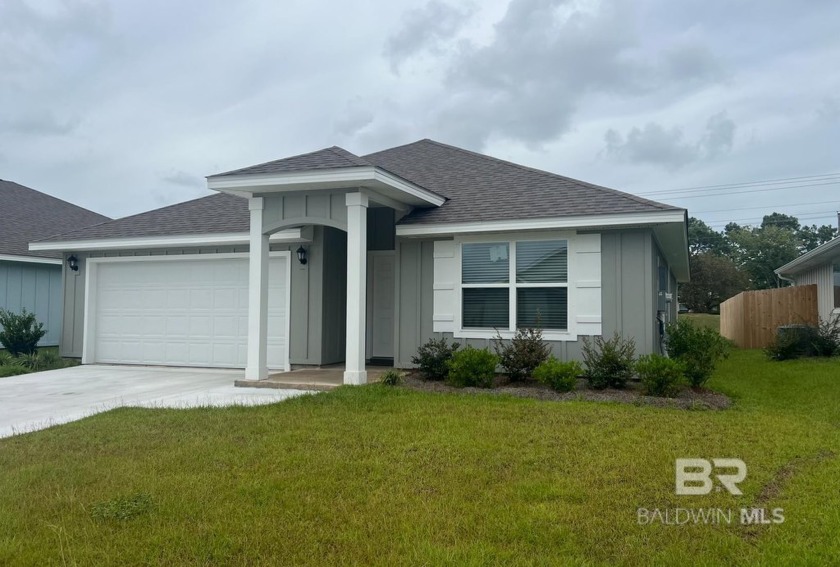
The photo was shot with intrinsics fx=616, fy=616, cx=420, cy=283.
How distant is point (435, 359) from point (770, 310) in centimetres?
1463

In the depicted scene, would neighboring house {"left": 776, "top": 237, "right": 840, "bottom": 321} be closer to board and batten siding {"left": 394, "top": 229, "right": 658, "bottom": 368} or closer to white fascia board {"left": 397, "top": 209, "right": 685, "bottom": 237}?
board and batten siding {"left": 394, "top": 229, "right": 658, "bottom": 368}

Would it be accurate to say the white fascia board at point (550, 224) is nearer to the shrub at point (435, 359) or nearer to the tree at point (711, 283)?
the shrub at point (435, 359)

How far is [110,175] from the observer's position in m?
19.9

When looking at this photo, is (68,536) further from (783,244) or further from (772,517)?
(783,244)

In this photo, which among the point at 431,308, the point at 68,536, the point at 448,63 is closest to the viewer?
the point at 68,536

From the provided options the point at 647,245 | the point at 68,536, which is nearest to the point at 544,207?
the point at 647,245

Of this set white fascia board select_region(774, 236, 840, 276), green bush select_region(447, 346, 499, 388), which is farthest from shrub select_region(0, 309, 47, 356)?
white fascia board select_region(774, 236, 840, 276)

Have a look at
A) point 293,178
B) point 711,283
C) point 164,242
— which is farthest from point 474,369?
point 711,283

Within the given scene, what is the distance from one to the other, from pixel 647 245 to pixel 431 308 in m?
3.60

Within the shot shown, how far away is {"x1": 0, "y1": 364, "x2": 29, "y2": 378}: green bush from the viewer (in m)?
11.5

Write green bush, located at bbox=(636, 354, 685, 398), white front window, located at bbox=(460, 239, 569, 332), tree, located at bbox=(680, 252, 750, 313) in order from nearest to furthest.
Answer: green bush, located at bbox=(636, 354, 685, 398) → white front window, located at bbox=(460, 239, 569, 332) → tree, located at bbox=(680, 252, 750, 313)

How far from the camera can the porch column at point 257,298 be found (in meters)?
9.61

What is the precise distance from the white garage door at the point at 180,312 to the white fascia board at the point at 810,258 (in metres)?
12.7

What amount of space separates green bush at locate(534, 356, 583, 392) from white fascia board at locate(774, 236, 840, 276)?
9.46 metres
